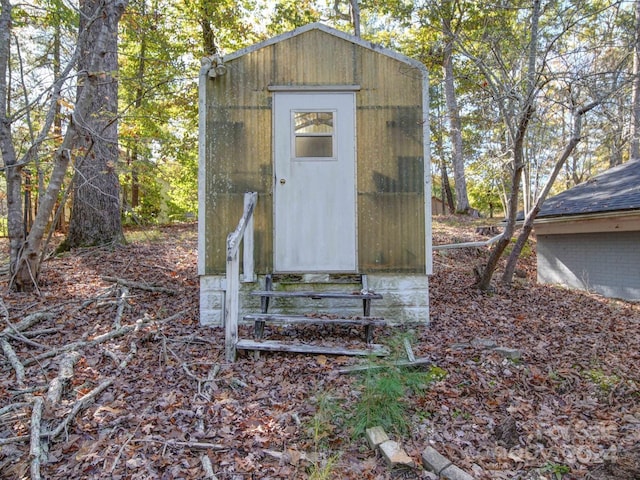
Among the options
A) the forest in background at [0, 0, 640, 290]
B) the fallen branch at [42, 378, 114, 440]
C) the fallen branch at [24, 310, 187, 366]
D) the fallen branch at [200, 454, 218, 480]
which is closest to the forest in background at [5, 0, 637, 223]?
the forest in background at [0, 0, 640, 290]

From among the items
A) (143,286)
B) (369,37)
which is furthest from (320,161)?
(369,37)

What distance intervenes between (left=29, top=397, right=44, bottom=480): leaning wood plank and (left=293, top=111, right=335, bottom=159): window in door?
3.36 m

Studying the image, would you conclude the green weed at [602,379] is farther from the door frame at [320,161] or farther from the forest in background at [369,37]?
the forest in background at [369,37]

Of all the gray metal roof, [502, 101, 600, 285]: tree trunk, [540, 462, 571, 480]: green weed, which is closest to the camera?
[540, 462, 571, 480]: green weed

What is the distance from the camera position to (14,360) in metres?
3.60

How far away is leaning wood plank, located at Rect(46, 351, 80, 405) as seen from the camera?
301 centimetres

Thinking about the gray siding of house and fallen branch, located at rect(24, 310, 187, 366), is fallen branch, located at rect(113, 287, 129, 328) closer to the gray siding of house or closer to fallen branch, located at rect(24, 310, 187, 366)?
fallen branch, located at rect(24, 310, 187, 366)

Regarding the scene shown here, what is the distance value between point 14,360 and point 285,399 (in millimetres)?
2463

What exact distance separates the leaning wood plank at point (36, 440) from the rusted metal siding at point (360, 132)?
7.90 feet

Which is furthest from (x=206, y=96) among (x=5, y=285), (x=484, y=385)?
(x=484, y=385)

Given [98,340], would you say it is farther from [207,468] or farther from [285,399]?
[207,468]

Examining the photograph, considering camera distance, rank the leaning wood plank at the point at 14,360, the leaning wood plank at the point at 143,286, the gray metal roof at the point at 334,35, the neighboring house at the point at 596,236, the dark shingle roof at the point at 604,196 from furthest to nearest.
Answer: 1. the dark shingle roof at the point at 604,196
2. the neighboring house at the point at 596,236
3. the leaning wood plank at the point at 143,286
4. the gray metal roof at the point at 334,35
5. the leaning wood plank at the point at 14,360

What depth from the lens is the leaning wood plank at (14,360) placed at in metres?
3.34

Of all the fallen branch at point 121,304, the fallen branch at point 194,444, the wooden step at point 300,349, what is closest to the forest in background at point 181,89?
the fallen branch at point 121,304
